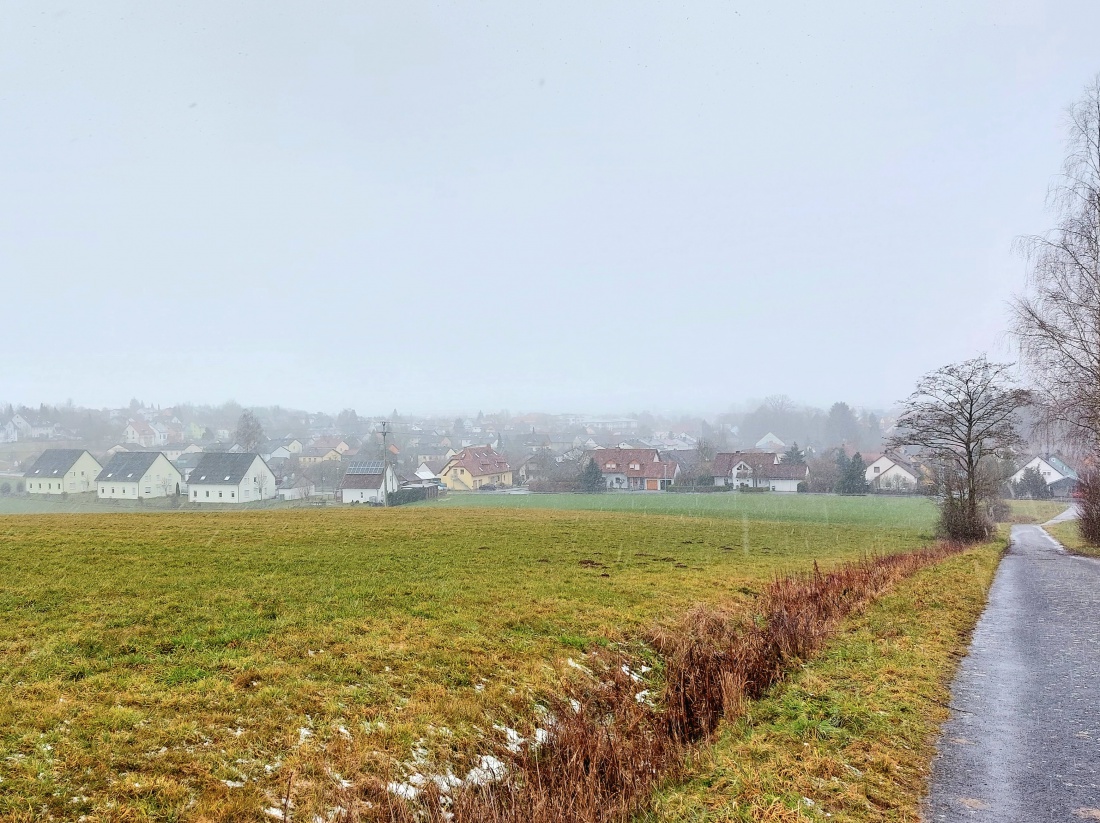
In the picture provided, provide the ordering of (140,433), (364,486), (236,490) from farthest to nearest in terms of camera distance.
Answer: (140,433) → (364,486) → (236,490)

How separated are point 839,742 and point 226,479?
6136 cm

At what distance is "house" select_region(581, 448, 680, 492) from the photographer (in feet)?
248

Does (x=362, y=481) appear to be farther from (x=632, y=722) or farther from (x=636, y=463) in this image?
(x=632, y=722)

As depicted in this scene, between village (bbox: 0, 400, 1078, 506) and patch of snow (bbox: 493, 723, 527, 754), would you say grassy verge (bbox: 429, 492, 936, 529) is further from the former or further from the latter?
patch of snow (bbox: 493, 723, 527, 754)

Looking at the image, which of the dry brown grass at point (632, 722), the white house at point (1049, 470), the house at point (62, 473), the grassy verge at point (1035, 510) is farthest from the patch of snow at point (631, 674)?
the white house at point (1049, 470)

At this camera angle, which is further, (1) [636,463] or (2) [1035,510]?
(1) [636,463]

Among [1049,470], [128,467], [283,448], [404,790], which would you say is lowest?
[1049,470]

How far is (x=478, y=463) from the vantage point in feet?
276

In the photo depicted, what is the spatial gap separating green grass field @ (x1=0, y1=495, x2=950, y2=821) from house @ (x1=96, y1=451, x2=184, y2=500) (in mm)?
37321

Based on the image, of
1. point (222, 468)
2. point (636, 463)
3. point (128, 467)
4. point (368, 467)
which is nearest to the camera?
point (128, 467)

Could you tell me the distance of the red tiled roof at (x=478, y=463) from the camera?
272 ft

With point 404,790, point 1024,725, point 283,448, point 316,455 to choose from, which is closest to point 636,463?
point 316,455

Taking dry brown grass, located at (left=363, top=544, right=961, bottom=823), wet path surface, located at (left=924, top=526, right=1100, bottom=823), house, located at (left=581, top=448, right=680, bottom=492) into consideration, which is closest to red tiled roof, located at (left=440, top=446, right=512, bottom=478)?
house, located at (left=581, top=448, right=680, bottom=492)

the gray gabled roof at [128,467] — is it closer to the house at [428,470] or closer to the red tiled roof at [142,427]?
the red tiled roof at [142,427]
